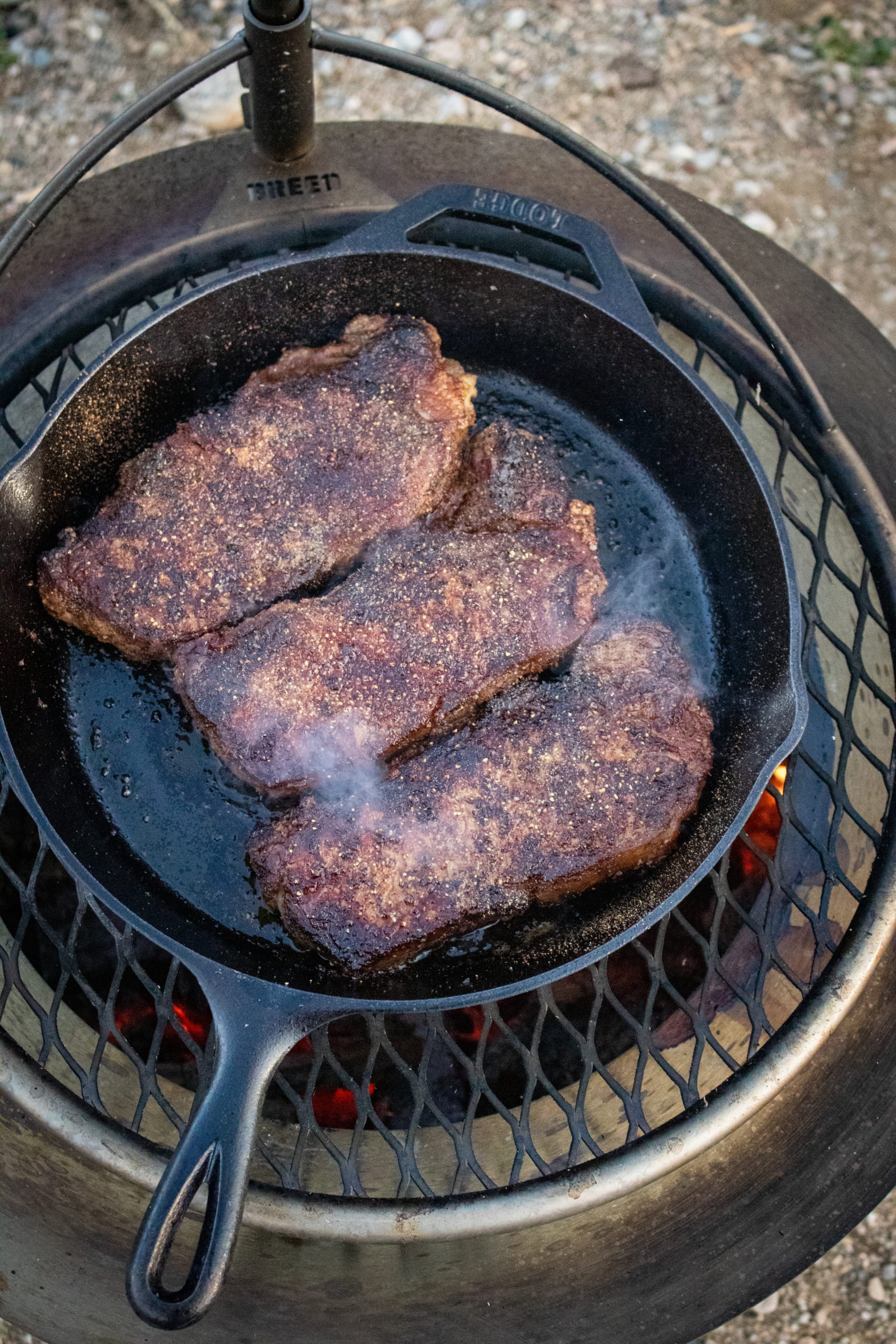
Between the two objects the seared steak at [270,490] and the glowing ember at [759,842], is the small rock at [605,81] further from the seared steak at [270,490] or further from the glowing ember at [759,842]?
the glowing ember at [759,842]

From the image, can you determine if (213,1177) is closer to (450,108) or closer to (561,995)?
(561,995)

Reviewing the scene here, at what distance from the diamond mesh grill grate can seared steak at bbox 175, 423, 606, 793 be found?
0.49 metres

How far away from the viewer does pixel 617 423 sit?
258 cm

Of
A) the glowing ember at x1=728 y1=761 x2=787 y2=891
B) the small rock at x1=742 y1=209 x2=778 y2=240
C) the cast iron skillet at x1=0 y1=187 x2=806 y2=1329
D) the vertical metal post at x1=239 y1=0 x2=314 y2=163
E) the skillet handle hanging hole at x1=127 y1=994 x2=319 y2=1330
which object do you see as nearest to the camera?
the skillet handle hanging hole at x1=127 y1=994 x2=319 y2=1330

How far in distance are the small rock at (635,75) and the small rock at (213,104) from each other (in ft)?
5.04

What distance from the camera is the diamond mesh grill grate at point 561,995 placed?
200cm

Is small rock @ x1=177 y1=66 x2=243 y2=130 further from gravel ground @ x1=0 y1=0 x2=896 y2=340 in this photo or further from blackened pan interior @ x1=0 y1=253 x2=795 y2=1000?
blackened pan interior @ x1=0 y1=253 x2=795 y2=1000

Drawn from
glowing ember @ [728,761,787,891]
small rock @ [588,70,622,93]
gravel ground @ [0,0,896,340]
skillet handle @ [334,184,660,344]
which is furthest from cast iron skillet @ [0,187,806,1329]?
small rock @ [588,70,622,93]

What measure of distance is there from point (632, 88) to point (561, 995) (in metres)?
3.60

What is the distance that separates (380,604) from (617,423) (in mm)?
841

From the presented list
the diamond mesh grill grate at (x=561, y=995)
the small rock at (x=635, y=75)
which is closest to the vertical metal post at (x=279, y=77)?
the diamond mesh grill grate at (x=561, y=995)

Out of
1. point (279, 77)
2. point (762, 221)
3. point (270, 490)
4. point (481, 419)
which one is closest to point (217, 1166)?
point (270, 490)

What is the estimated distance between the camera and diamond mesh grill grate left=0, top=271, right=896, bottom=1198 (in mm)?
2000

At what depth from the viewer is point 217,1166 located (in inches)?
61.9
